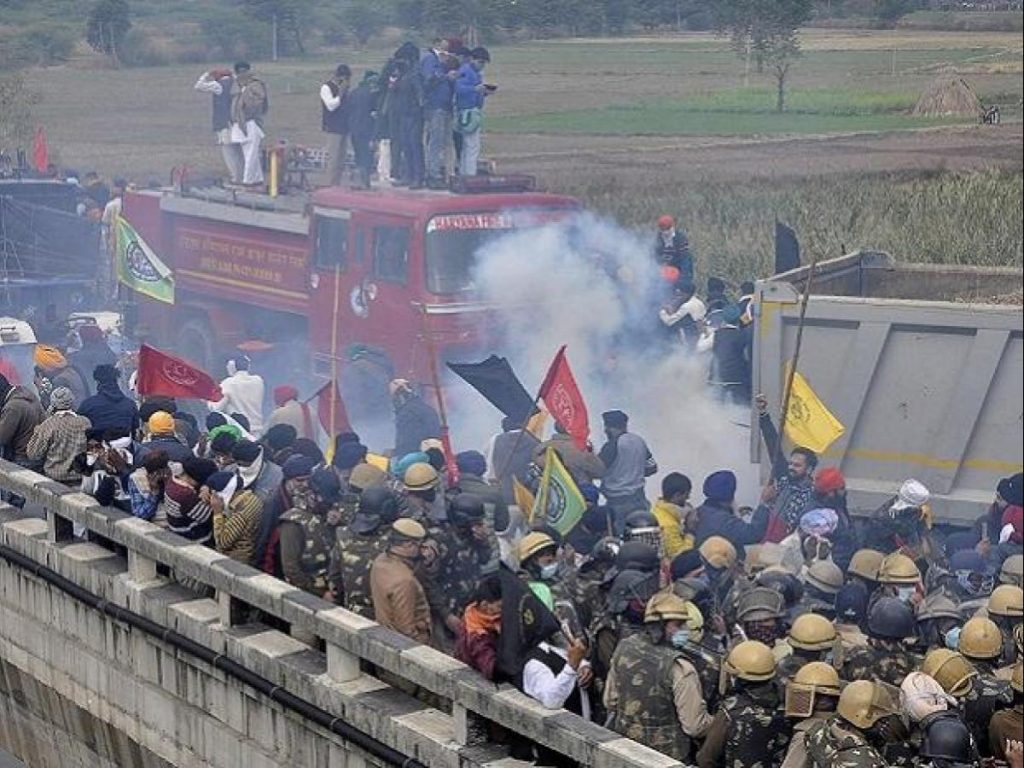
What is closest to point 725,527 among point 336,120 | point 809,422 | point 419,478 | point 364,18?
point 809,422

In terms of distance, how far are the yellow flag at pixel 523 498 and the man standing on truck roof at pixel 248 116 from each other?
8459 millimetres

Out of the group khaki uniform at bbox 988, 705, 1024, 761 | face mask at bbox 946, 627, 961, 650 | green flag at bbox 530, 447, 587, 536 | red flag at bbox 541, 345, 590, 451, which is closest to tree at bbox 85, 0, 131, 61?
red flag at bbox 541, 345, 590, 451

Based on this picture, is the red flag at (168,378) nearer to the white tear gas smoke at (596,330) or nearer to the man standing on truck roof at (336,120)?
the white tear gas smoke at (596,330)

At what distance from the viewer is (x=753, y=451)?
41.8 feet

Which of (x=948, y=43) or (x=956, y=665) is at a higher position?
(x=948, y=43)

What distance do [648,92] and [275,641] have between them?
52.6ft

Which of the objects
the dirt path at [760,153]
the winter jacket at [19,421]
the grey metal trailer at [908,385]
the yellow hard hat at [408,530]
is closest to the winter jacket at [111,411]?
the winter jacket at [19,421]

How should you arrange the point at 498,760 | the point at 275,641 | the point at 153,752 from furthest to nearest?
the point at 153,752 → the point at 275,641 → the point at 498,760

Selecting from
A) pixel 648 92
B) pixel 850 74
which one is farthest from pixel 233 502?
pixel 648 92

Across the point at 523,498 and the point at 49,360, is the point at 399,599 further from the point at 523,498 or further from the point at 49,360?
the point at 49,360

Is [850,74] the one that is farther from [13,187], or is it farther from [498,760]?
[498,760]

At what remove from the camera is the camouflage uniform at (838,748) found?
7027 mm

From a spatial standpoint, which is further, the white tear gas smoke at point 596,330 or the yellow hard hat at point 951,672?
the white tear gas smoke at point 596,330

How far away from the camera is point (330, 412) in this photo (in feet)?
46.3
